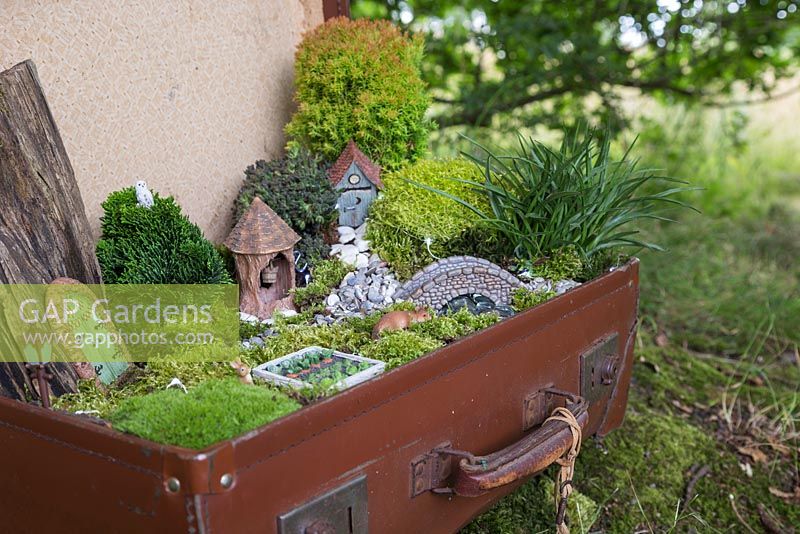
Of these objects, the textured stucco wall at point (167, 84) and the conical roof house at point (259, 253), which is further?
the conical roof house at point (259, 253)

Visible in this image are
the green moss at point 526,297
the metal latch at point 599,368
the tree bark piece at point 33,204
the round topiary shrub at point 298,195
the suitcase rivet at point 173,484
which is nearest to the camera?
the suitcase rivet at point 173,484

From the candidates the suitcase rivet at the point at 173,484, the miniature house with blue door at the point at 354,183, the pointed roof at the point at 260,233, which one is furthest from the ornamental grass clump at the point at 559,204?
the suitcase rivet at the point at 173,484

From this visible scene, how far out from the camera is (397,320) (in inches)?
79.0

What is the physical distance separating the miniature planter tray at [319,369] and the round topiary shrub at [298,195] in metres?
0.65

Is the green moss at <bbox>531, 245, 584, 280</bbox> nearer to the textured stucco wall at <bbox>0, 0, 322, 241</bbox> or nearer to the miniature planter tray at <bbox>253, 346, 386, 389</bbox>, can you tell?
the miniature planter tray at <bbox>253, 346, 386, 389</bbox>

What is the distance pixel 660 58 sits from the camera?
4.97m

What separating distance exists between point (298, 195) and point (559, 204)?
83 centimetres

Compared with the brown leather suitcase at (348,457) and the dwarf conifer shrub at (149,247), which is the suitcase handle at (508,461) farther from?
the dwarf conifer shrub at (149,247)

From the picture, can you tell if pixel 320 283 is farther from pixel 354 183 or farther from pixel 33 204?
pixel 33 204

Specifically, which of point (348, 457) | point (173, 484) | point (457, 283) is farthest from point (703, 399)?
point (173, 484)

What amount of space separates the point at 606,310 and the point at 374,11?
9.98 feet

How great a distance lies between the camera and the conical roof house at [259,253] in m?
2.20

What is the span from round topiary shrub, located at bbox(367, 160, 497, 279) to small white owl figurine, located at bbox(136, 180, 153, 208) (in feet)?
2.40

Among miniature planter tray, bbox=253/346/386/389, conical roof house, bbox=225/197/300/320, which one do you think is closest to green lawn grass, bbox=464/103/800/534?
miniature planter tray, bbox=253/346/386/389
